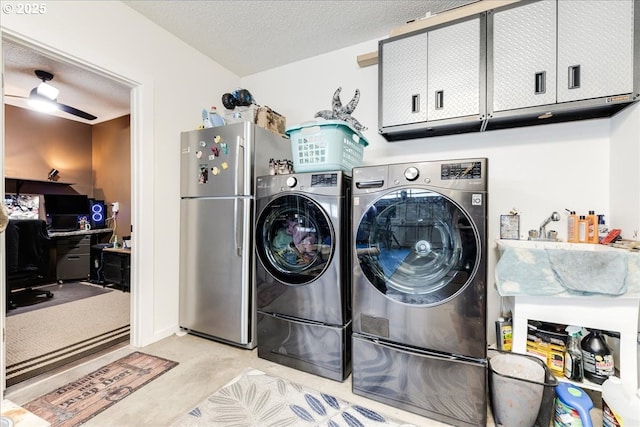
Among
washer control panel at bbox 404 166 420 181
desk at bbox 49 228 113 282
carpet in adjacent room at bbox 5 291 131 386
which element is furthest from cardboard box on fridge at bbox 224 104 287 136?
desk at bbox 49 228 113 282

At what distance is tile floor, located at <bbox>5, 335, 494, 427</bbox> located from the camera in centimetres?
Result: 147

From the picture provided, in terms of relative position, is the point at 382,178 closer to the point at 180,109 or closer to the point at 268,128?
the point at 268,128

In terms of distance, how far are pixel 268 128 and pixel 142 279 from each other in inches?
61.6

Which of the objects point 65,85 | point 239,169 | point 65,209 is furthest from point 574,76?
point 65,209

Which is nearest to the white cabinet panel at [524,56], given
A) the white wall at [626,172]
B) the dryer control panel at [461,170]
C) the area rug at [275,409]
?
the white wall at [626,172]

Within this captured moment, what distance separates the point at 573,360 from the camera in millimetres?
1505

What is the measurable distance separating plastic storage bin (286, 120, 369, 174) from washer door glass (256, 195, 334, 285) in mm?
250

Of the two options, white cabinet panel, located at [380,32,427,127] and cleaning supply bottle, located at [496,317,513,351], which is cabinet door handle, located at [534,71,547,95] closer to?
white cabinet panel, located at [380,32,427,127]

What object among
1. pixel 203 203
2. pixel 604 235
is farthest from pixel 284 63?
pixel 604 235

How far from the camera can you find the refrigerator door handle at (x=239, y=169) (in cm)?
213

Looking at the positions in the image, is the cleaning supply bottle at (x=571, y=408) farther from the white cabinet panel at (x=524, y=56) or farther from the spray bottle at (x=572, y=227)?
the white cabinet panel at (x=524, y=56)

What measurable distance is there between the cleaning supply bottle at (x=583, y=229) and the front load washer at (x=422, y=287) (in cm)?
95

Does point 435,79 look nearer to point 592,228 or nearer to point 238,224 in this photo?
point 592,228

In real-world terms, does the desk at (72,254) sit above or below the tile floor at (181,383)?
above
